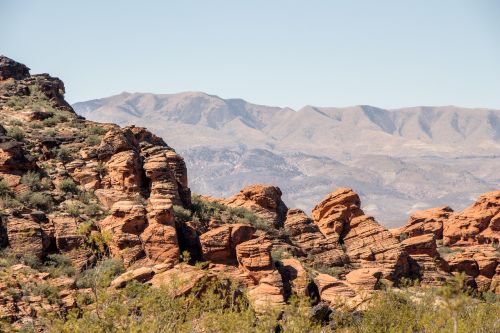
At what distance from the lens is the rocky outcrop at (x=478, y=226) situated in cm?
8694

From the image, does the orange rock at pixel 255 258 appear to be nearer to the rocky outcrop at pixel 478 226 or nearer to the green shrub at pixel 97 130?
the green shrub at pixel 97 130

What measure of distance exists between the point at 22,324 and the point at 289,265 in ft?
77.4

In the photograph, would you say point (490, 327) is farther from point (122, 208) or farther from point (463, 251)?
point (463, 251)

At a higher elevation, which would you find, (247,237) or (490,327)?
(247,237)

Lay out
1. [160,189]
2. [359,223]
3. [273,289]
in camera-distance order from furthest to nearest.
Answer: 1. [359,223]
2. [160,189]
3. [273,289]

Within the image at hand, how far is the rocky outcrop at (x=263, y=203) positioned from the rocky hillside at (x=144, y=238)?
153 millimetres

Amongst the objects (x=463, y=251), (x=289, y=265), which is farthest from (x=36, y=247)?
(x=463, y=251)

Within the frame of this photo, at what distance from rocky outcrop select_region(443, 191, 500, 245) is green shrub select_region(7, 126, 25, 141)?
55.5m

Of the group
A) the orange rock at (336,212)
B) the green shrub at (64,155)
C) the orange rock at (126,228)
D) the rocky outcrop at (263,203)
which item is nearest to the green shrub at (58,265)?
the orange rock at (126,228)

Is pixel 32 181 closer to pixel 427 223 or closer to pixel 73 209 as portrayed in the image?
pixel 73 209

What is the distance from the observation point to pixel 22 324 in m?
37.2

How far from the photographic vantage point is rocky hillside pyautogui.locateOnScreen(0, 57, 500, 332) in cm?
4284

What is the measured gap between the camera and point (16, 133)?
5984cm

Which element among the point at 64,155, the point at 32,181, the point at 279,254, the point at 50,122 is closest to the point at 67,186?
the point at 32,181
